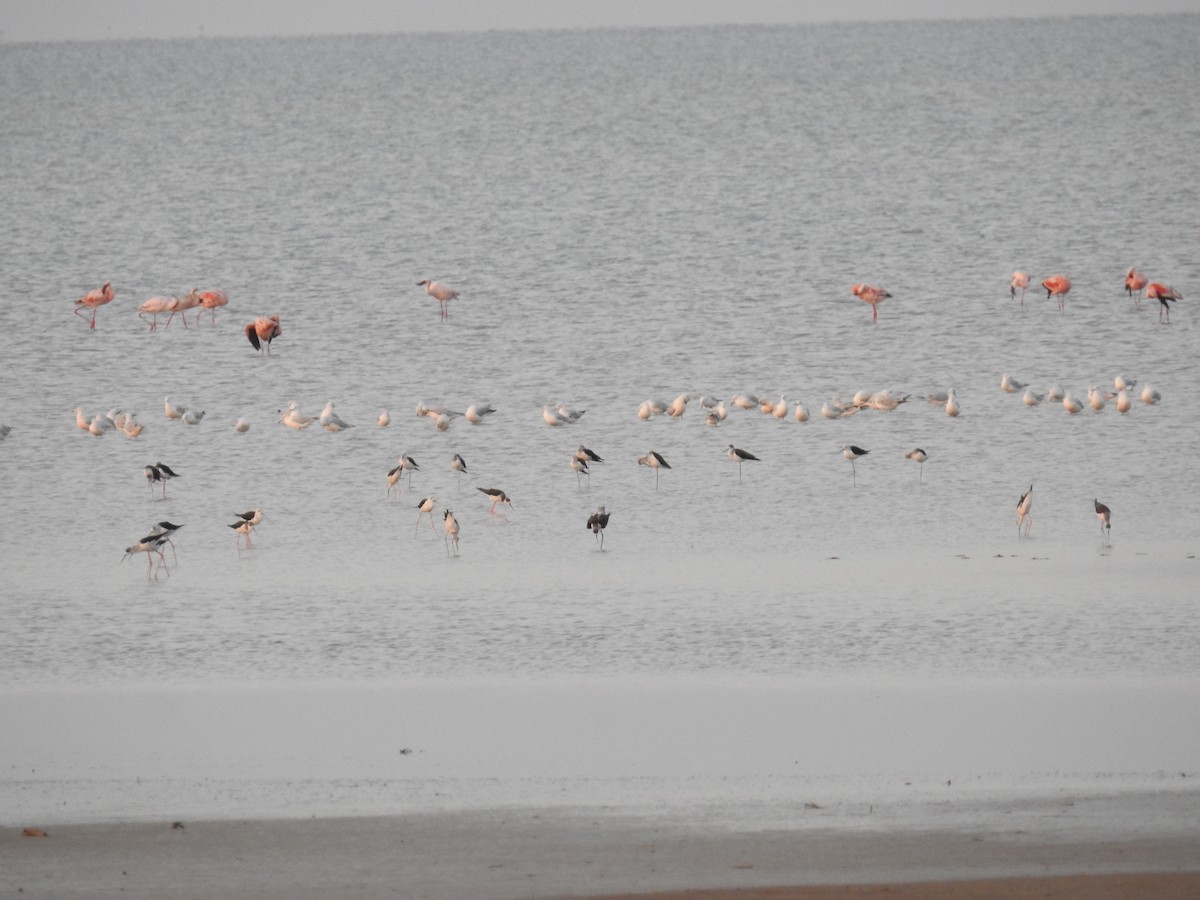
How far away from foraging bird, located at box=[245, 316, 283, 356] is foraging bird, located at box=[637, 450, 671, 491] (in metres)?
6.70

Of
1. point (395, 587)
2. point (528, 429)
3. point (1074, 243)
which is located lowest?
point (395, 587)

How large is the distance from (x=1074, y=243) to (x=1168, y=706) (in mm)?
19104

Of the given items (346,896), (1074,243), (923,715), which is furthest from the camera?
(1074,243)

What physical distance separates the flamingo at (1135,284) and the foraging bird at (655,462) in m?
8.98

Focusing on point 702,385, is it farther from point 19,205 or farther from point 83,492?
point 19,205

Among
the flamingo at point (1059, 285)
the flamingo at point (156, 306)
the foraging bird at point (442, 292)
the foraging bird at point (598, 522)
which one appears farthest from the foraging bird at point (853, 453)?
the flamingo at point (156, 306)

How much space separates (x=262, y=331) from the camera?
20938 millimetres

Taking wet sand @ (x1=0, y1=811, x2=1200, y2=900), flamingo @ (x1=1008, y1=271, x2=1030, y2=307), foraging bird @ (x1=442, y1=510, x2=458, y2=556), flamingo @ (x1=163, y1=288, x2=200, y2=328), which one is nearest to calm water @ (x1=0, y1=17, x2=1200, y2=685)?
foraging bird @ (x1=442, y1=510, x2=458, y2=556)

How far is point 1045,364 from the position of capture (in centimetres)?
1958

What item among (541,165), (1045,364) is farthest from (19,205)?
(1045,364)

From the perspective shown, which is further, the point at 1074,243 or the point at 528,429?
the point at 1074,243

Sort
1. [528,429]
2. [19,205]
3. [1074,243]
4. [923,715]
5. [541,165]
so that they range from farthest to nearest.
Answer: [541,165], [19,205], [1074,243], [528,429], [923,715]

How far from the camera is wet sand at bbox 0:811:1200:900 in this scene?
20.8 ft

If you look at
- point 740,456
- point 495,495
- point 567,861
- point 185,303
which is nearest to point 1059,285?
point 740,456
